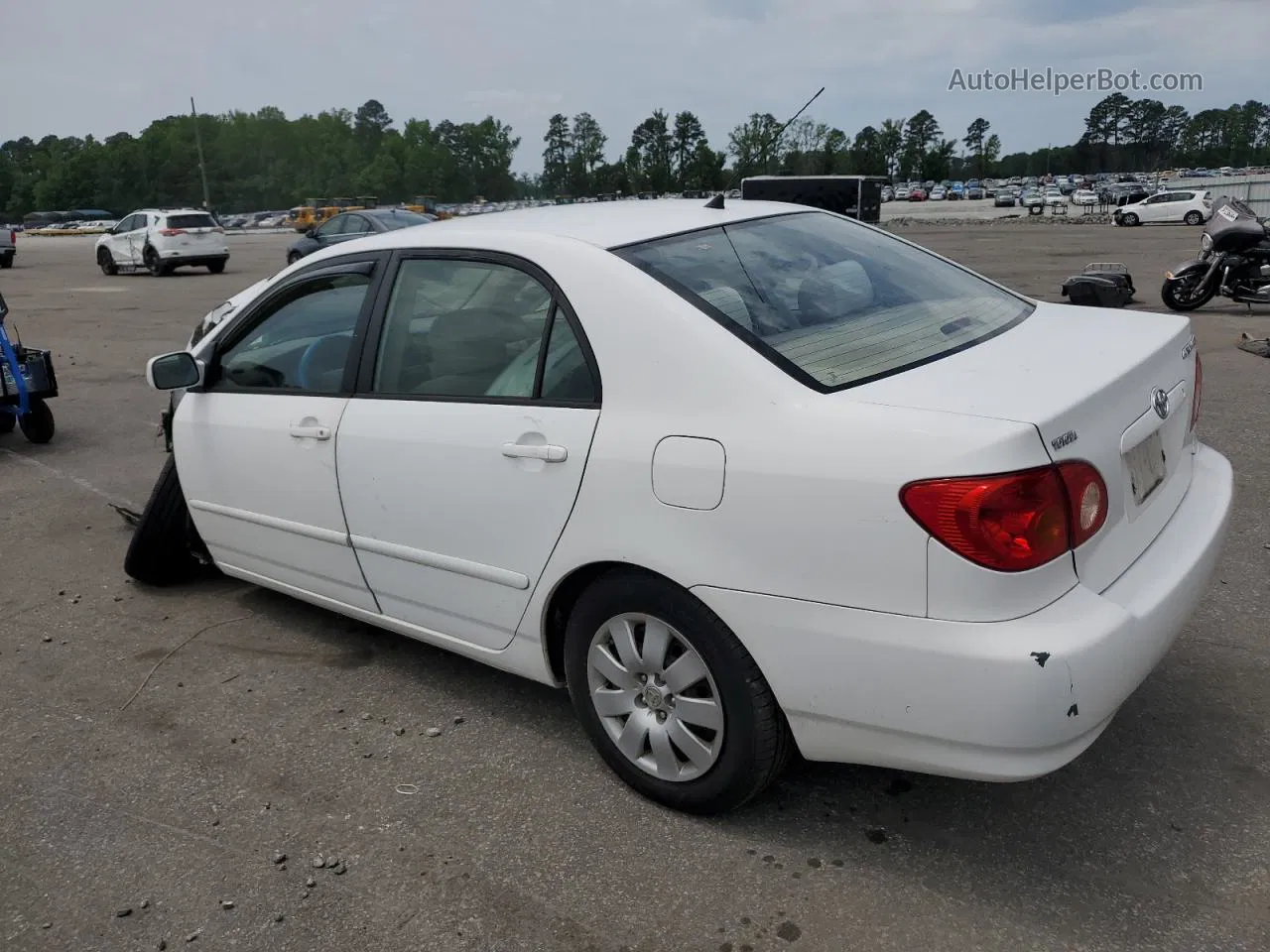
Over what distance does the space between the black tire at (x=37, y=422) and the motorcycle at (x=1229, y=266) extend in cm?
1152

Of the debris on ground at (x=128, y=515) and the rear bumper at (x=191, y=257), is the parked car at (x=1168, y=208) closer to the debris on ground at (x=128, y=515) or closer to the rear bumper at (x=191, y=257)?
the rear bumper at (x=191, y=257)

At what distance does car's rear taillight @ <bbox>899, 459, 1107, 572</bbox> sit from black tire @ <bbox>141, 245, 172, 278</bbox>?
26472mm

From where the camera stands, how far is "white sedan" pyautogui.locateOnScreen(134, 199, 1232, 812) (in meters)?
2.29

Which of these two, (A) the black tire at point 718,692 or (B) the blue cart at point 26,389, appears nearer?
(A) the black tire at point 718,692

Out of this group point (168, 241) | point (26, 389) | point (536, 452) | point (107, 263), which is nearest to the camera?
point (536, 452)

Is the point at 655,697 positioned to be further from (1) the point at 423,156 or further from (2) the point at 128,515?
→ (1) the point at 423,156

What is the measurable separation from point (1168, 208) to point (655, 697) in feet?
137

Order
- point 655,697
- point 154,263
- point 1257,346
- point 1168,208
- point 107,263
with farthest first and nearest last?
1. point 1168,208
2. point 107,263
3. point 154,263
4. point 1257,346
5. point 655,697

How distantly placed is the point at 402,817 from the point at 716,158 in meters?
59.2

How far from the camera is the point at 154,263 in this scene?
2558cm

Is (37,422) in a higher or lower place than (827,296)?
lower

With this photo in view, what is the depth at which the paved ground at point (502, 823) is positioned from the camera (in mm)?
2488

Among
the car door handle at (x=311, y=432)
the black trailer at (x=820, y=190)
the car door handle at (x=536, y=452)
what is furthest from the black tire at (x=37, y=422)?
the black trailer at (x=820, y=190)

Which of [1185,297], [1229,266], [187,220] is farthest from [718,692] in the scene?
[187,220]
